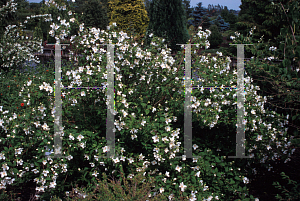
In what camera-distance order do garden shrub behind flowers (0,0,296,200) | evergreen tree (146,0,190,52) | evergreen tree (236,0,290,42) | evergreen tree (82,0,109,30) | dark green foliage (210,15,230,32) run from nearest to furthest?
garden shrub behind flowers (0,0,296,200), evergreen tree (146,0,190,52), evergreen tree (236,0,290,42), evergreen tree (82,0,109,30), dark green foliage (210,15,230,32)

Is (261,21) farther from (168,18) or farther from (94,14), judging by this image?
(94,14)

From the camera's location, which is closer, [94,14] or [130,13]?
[130,13]

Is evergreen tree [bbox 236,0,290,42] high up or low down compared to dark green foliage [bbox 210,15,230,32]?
down

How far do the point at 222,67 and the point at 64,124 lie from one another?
1.94 m

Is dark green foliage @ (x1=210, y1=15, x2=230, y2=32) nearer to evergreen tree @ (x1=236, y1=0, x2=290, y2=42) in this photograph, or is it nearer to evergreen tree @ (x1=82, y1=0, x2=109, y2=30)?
evergreen tree @ (x1=82, y1=0, x2=109, y2=30)

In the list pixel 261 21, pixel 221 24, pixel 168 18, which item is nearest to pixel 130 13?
pixel 168 18

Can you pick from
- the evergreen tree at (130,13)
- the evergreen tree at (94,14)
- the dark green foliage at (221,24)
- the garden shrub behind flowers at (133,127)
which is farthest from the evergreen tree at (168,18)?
the dark green foliage at (221,24)

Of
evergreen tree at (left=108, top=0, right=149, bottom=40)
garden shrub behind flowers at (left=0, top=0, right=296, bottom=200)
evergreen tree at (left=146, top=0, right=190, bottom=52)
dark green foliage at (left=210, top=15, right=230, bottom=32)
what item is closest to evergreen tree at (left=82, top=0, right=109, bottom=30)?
evergreen tree at (left=108, top=0, right=149, bottom=40)

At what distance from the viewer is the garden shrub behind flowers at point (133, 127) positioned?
2344 mm

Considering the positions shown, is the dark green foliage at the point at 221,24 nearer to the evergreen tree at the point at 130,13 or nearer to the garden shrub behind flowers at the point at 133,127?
the evergreen tree at the point at 130,13

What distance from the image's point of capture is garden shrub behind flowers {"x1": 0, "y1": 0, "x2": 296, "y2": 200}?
2344 millimetres

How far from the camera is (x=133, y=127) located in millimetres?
2254

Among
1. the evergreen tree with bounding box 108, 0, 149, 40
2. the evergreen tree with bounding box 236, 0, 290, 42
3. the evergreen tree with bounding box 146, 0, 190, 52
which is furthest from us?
the evergreen tree with bounding box 108, 0, 149, 40

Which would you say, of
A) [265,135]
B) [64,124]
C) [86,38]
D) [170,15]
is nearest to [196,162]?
[265,135]
